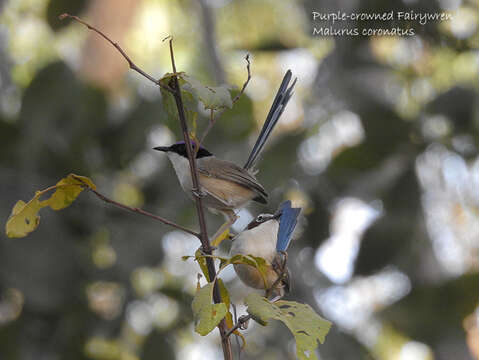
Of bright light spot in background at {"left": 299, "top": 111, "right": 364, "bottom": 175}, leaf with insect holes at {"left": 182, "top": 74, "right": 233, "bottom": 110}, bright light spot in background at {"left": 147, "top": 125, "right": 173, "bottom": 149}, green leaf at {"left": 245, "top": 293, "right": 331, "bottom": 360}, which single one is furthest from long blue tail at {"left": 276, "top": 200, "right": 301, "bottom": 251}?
bright light spot in background at {"left": 147, "top": 125, "right": 173, "bottom": 149}

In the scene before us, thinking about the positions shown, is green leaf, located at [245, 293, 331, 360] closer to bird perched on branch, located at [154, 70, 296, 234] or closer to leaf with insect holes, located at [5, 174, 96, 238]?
leaf with insect holes, located at [5, 174, 96, 238]

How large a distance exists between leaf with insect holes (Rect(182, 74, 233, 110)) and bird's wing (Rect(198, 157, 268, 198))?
0.77m

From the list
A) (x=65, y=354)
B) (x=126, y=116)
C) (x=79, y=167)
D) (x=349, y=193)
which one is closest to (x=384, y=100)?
(x=349, y=193)

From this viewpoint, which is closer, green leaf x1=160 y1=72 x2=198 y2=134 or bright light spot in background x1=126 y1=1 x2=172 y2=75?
green leaf x1=160 y1=72 x2=198 y2=134

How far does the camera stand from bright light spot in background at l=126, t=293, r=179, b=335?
378cm

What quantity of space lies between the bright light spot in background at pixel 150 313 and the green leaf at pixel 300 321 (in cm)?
254

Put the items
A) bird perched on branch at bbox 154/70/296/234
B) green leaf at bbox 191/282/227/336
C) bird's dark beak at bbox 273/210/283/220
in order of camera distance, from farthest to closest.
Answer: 1. bird perched on branch at bbox 154/70/296/234
2. bird's dark beak at bbox 273/210/283/220
3. green leaf at bbox 191/282/227/336

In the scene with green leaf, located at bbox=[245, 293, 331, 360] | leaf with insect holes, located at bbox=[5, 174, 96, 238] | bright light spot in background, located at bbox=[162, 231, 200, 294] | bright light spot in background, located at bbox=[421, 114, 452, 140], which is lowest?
bright light spot in background, located at bbox=[162, 231, 200, 294]

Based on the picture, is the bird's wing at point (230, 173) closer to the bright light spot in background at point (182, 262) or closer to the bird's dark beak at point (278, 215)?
the bird's dark beak at point (278, 215)

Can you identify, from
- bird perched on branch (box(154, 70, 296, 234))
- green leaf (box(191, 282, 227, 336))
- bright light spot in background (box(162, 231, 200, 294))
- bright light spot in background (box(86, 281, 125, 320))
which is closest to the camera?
green leaf (box(191, 282, 227, 336))

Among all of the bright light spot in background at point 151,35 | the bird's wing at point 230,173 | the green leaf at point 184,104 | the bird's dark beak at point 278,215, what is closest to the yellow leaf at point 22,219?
the green leaf at point 184,104

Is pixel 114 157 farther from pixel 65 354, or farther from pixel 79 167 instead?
pixel 65 354

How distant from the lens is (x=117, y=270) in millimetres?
3584

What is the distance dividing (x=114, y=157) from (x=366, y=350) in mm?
1794
